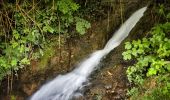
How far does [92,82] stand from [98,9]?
1946 mm

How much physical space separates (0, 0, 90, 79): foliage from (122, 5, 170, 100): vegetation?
148cm

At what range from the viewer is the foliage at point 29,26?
6.55 metres

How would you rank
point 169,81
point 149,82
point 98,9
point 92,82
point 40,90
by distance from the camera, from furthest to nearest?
1. point 98,9
2. point 40,90
3. point 92,82
4. point 149,82
5. point 169,81

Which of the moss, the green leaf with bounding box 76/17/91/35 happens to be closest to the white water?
the moss

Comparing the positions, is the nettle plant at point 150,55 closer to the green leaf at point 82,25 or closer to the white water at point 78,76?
the white water at point 78,76

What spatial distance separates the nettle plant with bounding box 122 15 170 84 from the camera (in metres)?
5.52

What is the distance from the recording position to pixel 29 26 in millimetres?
6781

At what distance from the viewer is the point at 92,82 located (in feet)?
20.8

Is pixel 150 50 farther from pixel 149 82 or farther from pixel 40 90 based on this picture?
pixel 40 90

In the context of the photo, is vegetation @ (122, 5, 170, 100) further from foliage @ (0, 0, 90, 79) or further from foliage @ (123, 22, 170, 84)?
foliage @ (0, 0, 90, 79)

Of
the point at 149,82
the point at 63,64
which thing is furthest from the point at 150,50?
the point at 63,64

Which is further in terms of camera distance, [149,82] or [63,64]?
[63,64]

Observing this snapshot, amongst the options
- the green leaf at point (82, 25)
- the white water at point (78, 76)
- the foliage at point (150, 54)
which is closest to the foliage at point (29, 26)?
the green leaf at point (82, 25)

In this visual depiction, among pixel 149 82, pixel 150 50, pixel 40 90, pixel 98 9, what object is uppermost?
pixel 98 9
